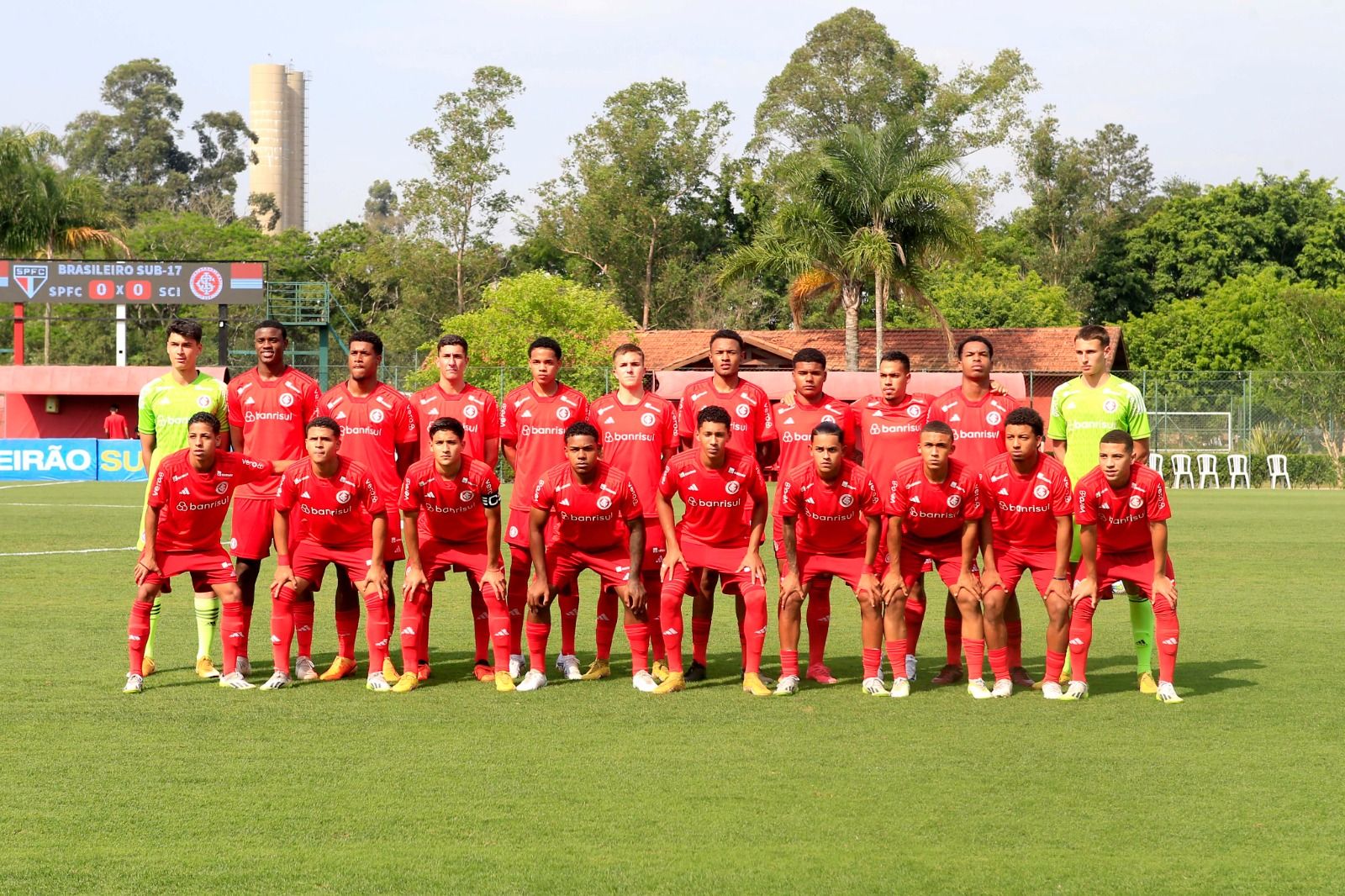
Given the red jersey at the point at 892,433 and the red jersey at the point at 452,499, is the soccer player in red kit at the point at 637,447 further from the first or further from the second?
the red jersey at the point at 892,433

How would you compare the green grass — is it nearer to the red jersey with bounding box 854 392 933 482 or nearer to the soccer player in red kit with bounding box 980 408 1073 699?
the soccer player in red kit with bounding box 980 408 1073 699

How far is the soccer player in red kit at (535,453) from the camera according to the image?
8477 mm

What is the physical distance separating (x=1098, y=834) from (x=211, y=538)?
16.9ft

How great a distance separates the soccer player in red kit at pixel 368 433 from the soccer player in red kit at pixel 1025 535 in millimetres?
3332

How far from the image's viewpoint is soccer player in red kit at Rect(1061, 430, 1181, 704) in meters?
7.63

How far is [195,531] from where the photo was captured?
8.08 meters

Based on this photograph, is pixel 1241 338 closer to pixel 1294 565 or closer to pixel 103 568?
pixel 1294 565

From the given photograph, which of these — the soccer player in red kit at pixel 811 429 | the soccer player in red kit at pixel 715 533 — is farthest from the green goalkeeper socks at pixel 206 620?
the soccer player in red kit at pixel 811 429

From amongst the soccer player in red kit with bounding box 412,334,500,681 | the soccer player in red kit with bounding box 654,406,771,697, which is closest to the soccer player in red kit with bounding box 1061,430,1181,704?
the soccer player in red kit with bounding box 654,406,771,697

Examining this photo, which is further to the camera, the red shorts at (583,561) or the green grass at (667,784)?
the red shorts at (583,561)

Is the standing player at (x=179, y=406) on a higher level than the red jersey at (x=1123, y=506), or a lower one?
higher

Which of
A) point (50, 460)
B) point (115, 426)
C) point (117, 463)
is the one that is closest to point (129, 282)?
point (115, 426)

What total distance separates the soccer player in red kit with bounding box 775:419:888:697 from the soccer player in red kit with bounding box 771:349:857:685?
0.19m

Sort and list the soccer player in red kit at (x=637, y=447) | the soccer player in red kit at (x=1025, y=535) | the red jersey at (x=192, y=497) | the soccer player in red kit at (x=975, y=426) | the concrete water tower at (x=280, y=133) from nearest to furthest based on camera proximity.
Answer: the soccer player in red kit at (x=1025, y=535), the red jersey at (x=192, y=497), the soccer player in red kit at (x=975, y=426), the soccer player in red kit at (x=637, y=447), the concrete water tower at (x=280, y=133)
